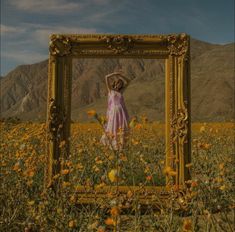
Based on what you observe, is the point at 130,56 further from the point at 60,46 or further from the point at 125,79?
the point at 125,79

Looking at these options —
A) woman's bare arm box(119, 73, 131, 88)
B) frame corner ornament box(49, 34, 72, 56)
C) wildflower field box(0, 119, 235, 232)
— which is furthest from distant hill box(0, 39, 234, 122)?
wildflower field box(0, 119, 235, 232)

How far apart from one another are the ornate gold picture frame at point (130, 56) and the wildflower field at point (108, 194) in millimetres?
217

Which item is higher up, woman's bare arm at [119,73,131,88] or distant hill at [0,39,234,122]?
distant hill at [0,39,234,122]

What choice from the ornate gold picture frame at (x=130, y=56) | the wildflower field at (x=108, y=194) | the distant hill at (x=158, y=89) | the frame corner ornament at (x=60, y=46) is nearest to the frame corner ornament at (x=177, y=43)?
the ornate gold picture frame at (x=130, y=56)

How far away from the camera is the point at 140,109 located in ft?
219

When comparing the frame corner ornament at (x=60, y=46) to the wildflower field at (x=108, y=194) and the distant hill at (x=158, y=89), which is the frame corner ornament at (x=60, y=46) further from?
the distant hill at (x=158, y=89)

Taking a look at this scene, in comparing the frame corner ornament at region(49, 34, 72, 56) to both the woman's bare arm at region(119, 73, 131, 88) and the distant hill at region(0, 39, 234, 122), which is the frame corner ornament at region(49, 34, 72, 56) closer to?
the woman's bare arm at region(119, 73, 131, 88)

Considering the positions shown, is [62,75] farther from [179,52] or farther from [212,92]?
[212,92]

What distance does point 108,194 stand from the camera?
11.0 ft

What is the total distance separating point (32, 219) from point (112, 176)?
1.47 m

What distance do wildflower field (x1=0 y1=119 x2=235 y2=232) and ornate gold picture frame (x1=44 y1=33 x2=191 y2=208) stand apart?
0.71ft

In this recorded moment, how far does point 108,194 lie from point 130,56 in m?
2.89

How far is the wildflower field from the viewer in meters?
2.95

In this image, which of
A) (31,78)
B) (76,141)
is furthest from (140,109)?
(31,78)
